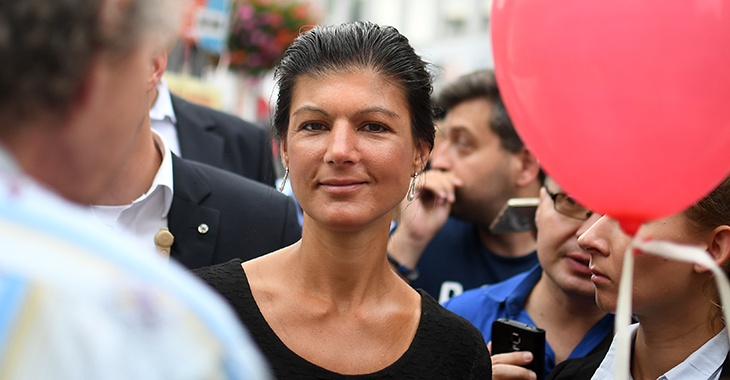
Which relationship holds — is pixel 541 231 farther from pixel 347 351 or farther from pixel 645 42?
pixel 645 42

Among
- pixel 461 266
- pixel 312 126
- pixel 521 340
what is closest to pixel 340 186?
pixel 312 126

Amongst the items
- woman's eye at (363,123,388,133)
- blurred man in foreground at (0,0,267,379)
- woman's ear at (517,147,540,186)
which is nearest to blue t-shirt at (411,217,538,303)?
woman's ear at (517,147,540,186)

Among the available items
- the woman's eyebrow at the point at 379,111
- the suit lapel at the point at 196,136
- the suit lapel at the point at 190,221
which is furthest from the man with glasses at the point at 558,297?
the suit lapel at the point at 196,136

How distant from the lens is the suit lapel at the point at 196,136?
326 cm

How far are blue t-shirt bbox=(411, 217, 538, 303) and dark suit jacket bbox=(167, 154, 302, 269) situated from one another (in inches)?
41.2

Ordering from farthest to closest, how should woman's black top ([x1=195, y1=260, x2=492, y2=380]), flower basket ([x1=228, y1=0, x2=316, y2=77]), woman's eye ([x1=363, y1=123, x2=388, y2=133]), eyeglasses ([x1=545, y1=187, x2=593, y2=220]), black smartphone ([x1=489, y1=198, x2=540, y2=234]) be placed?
1. flower basket ([x1=228, y1=0, x2=316, y2=77])
2. black smartphone ([x1=489, y1=198, x2=540, y2=234])
3. eyeglasses ([x1=545, y1=187, x2=593, y2=220])
4. woman's eye ([x1=363, y1=123, x2=388, y2=133])
5. woman's black top ([x1=195, y1=260, x2=492, y2=380])

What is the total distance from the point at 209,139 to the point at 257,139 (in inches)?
10.6

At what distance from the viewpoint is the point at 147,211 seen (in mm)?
2455

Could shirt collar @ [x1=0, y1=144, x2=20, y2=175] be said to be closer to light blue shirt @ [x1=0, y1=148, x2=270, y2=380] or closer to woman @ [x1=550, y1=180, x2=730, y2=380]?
light blue shirt @ [x1=0, y1=148, x2=270, y2=380]

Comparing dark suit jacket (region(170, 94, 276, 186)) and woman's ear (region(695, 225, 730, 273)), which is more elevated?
woman's ear (region(695, 225, 730, 273))

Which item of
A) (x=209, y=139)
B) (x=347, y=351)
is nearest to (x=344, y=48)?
(x=347, y=351)

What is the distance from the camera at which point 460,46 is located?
20469mm

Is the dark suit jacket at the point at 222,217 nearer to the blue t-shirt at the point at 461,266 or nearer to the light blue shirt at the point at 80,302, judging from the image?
the blue t-shirt at the point at 461,266

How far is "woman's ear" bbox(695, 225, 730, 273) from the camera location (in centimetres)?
195
